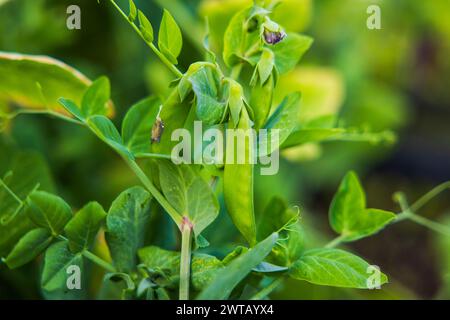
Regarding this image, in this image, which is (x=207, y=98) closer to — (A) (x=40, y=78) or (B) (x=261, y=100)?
(B) (x=261, y=100)

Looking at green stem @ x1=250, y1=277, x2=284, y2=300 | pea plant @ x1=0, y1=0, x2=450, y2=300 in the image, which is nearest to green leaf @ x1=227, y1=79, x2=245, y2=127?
pea plant @ x1=0, y1=0, x2=450, y2=300

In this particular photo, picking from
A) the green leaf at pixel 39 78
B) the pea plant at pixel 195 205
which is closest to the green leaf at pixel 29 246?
the pea plant at pixel 195 205

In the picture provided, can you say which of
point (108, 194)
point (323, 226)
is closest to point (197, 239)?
point (108, 194)

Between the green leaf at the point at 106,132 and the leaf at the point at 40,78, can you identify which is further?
the leaf at the point at 40,78

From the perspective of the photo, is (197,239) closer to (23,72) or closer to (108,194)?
(23,72)

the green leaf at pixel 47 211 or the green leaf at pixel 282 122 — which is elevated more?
the green leaf at pixel 282 122

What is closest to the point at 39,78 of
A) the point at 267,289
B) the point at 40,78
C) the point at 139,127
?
the point at 40,78

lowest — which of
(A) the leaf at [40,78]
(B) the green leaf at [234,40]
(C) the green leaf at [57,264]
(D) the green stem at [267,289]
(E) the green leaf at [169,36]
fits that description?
(D) the green stem at [267,289]

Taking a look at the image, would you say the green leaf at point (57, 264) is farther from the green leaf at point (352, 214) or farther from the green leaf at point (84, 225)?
the green leaf at point (352, 214)
